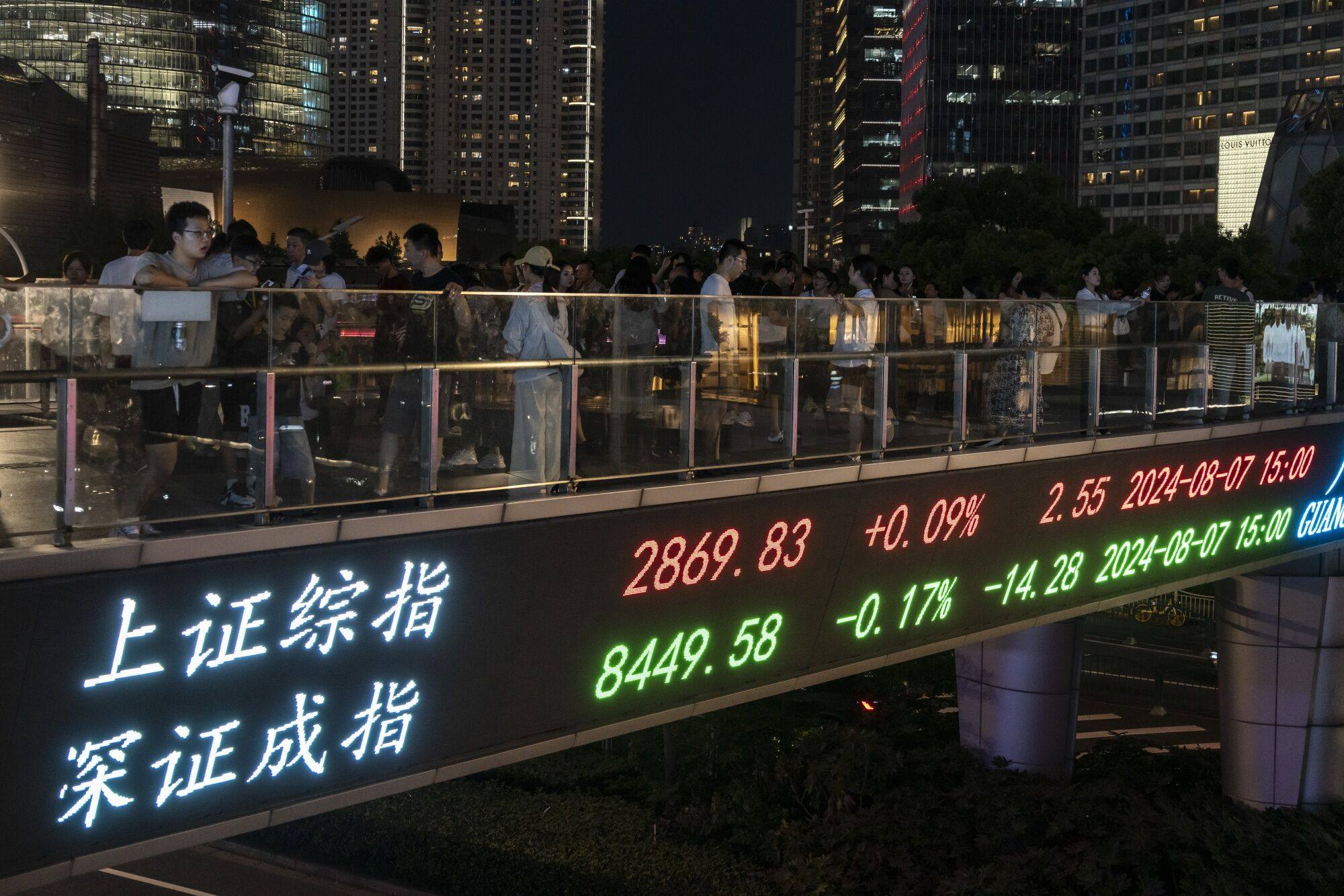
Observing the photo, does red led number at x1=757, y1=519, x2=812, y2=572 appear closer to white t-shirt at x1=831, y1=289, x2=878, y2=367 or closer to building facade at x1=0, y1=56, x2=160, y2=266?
white t-shirt at x1=831, y1=289, x2=878, y2=367

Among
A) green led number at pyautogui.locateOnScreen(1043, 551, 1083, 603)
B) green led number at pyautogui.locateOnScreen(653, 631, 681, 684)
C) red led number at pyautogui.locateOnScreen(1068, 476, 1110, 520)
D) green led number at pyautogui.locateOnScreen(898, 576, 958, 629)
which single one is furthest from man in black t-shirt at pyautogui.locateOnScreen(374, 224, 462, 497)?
red led number at pyautogui.locateOnScreen(1068, 476, 1110, 520)

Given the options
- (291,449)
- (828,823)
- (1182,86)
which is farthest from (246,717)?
(1182,86)

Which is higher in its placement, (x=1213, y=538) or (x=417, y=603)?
(x=417, y=603)

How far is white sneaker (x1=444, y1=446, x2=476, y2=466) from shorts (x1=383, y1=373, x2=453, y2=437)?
27 cm

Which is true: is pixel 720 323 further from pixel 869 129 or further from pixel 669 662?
pixel 869 129

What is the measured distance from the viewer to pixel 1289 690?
2120cm

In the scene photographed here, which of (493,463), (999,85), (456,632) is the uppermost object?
(999,85)

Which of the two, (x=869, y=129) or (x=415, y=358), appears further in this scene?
(x=869, y=129)

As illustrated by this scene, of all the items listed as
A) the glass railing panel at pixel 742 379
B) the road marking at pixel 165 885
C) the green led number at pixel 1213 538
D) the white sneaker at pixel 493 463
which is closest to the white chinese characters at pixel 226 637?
the white sneaker at pixel 493 463

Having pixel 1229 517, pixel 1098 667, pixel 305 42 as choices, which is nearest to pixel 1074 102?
pixel 305 42

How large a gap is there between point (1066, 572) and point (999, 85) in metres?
129

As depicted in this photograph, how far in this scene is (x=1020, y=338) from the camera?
13695 millimetres

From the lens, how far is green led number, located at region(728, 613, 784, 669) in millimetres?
10812

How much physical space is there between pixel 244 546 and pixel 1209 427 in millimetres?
12230
